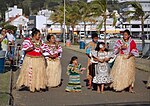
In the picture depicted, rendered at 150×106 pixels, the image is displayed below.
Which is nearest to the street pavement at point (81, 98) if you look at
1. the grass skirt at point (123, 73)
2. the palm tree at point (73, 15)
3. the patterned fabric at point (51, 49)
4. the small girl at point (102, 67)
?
the grass skirt at point (123, 73)

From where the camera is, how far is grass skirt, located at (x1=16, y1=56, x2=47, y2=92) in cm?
1230

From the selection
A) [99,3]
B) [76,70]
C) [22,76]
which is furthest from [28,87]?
[99,3]

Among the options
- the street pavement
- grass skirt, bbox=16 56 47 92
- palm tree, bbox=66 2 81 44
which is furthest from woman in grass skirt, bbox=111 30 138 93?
palm tree, bbox=66 2 81 44

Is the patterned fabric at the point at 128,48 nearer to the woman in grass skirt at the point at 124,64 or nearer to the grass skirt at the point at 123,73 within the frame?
the woman in grass skirt at the point at 124,64

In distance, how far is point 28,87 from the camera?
499 inches

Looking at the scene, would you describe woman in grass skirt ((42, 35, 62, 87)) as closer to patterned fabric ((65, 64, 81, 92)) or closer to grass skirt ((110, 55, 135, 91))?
patterned fabric ((65, 64, 81, 92))

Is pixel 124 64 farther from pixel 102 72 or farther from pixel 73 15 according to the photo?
pixel 73 15

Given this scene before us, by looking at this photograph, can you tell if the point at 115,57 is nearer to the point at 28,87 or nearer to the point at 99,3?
the point at 28,87

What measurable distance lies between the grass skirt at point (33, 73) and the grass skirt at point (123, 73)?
7.30ft

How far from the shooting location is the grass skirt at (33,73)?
12297 mm

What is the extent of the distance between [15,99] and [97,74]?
2.74 m

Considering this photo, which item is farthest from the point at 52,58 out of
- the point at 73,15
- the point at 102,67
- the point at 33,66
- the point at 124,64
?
the point at 73,15

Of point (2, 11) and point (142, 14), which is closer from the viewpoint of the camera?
point (142, 14)

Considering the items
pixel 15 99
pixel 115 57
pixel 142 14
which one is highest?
pixel 142 14
